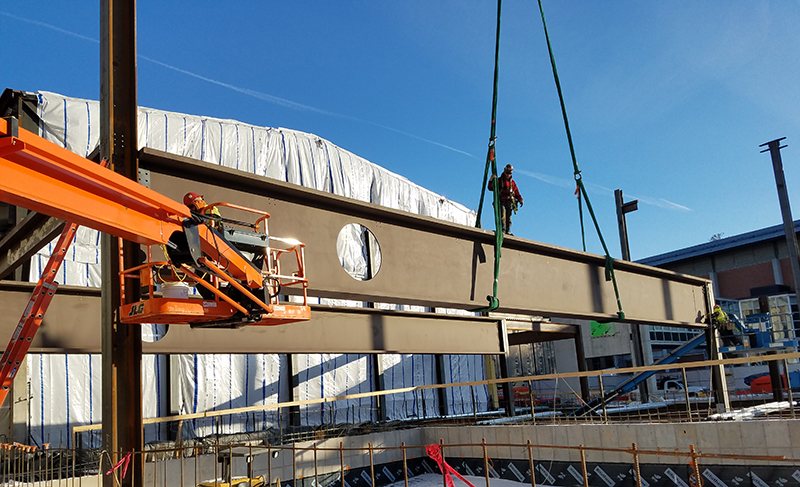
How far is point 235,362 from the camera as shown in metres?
23.4

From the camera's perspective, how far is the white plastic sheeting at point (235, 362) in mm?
19062

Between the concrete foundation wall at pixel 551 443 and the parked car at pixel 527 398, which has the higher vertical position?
the concrete foundation wall at pixel 551 443

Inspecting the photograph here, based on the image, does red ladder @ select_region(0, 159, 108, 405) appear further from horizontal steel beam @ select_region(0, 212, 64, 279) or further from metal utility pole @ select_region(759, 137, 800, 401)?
metal utility pole @ select_region(759, 137, 800, 401)

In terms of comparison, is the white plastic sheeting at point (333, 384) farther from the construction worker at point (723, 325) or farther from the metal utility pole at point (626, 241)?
the construction worker at point (723, 325)

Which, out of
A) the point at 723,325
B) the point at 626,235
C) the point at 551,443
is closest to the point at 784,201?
the point at 626,235

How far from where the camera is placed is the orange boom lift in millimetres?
4777

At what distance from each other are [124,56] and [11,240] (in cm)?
420

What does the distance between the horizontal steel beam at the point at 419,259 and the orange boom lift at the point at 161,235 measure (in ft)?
1.57

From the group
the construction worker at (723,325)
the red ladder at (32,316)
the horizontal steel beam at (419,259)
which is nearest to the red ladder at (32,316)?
the red ladder at (32,316)

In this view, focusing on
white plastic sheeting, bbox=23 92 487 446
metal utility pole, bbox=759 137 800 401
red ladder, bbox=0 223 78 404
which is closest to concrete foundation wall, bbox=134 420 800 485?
red ladder, bbox=0 223 78 404

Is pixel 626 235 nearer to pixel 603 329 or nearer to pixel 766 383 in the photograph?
pixel 766 383

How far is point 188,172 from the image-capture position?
7824 mm

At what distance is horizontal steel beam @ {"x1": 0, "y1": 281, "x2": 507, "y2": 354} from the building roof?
29.7 m

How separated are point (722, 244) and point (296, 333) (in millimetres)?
39268
